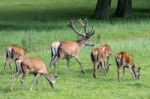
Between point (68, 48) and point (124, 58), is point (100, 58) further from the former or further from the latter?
point (68, 48)

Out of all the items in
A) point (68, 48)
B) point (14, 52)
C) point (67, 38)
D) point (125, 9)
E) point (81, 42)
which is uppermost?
point (125, 9)

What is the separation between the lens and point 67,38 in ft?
86.8

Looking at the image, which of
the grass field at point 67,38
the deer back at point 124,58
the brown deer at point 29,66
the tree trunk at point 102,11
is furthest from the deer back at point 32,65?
the tree trunk at point 102,11

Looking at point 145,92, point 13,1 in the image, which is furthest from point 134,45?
point 13,1

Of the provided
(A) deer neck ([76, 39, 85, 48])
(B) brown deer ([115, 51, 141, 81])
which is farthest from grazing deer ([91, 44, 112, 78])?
(A) deer neck ([76, 39, 85, 48])

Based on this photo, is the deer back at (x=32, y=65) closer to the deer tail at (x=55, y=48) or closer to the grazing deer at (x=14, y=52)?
the grazing deer at (x=14, y=52)

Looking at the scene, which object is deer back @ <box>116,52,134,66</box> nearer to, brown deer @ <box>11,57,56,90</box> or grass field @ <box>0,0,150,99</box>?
grass field @ <box>0,0,150,99</box>

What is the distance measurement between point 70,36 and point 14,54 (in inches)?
394

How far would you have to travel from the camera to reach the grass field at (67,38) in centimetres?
1440

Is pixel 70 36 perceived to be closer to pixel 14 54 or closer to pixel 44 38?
pixel 44 38

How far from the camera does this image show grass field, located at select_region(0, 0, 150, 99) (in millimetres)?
14403

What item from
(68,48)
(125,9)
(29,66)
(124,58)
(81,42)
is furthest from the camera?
(125,9)

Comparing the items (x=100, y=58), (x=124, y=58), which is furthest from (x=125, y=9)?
(x=124, y=58)

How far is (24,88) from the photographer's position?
14742 millimetres
